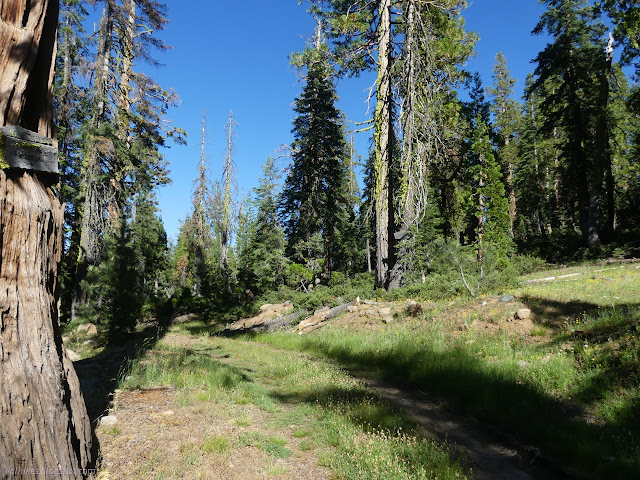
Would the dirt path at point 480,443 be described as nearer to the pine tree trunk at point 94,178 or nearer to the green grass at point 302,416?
the green grass at point 302,416

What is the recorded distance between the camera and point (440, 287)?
40.7 ft

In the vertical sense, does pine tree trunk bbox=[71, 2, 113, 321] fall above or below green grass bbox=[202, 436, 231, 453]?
above

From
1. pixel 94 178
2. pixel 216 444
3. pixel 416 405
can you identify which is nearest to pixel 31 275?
pixel 216 444

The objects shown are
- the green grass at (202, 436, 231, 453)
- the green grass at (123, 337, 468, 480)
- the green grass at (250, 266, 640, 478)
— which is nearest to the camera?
the green grass at (123, 337, 468, 480)

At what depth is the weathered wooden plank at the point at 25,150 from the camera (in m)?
2.90

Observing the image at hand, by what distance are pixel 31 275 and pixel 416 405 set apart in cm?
557

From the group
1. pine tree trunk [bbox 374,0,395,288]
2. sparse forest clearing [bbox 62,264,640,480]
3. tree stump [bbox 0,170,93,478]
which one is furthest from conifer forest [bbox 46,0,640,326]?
tree stump [bbox 0,170,93,478]

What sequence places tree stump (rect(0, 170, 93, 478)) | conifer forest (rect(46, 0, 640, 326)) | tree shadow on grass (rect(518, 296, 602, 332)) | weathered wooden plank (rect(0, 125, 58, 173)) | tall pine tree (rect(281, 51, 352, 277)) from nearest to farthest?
tree stump (rect(0, 170, 93, 478)), weathered wooden plank (rect(0, 125, 58, 173)), tree shadow on grass (rect(518, 296, 602, 332)), conifer forest (rect(46, 0, 640, 326)), tall pine tree (rect(281, 51, 352, 277))

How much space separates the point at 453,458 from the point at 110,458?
373 centimetres

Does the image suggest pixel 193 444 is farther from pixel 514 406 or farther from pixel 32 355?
pixel 514 406

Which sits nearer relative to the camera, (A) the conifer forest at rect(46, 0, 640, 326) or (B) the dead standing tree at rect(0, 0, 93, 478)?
(B) the dead standing tree at rect(0, 0, 93, 478)

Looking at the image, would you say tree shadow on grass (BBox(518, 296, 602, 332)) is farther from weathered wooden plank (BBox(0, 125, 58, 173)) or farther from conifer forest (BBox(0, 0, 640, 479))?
weathered wooden plank (BBox(0, 125, 58, 173))

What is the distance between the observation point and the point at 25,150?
3039 mm

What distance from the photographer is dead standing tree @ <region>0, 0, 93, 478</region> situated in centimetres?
262
